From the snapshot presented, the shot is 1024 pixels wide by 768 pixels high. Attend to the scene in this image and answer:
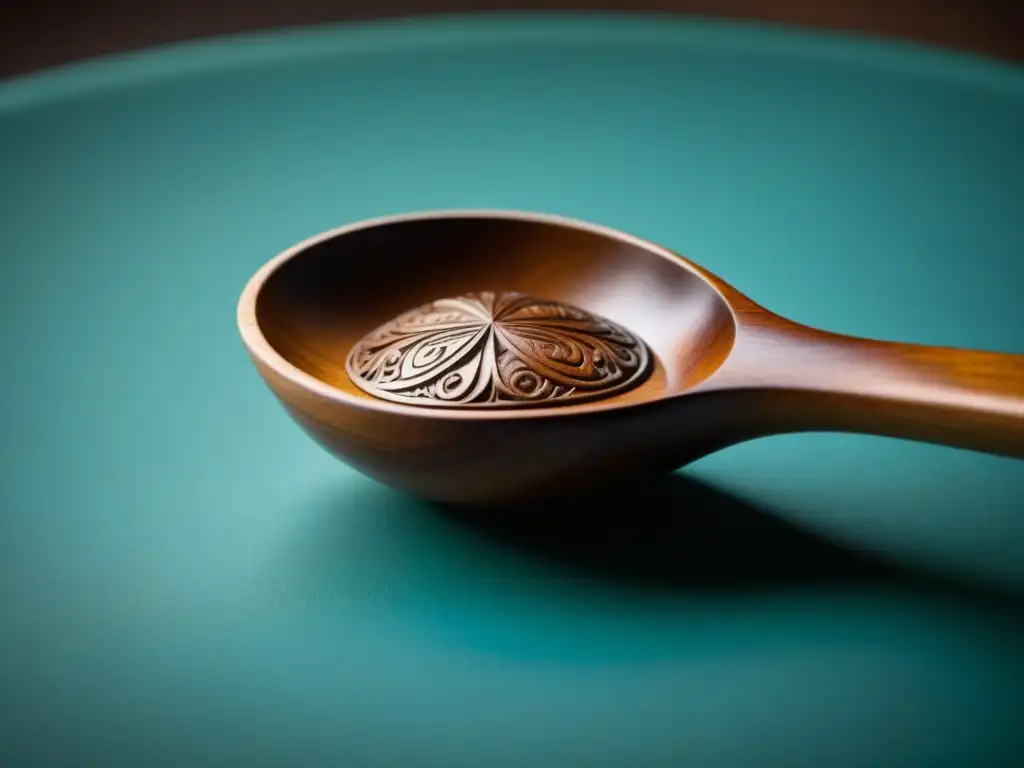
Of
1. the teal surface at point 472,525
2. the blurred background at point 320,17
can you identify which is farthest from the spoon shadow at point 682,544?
the blurred background at point 320,17

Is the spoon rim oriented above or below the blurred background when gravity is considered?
below

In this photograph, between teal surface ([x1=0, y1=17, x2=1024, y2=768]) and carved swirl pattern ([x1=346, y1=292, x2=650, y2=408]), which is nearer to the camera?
teal surface ([x1=0, y1=17, x2=1024, y2=768])

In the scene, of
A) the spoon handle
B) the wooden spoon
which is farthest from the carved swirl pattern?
the spoon handle

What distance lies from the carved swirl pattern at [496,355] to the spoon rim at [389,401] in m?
0.02

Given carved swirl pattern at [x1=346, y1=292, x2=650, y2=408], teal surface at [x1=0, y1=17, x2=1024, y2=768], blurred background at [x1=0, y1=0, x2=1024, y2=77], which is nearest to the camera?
teal surface at [x1=0, y1=17, x2=1024, y2=768]

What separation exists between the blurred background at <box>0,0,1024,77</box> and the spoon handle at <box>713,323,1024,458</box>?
153 centimetres

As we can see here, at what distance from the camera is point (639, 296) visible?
89 cm

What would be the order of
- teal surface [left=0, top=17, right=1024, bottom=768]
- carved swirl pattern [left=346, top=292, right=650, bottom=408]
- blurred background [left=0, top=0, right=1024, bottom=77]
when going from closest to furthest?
teal surface [left=0, top=17, right=1024, bottom=768], carved swirl pattern [left=346, top=292, right=650, bottom=408], blurred background [left=0, top=0, right=1024, bottom=77]

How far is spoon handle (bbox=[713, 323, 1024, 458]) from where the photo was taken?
0.63 metres

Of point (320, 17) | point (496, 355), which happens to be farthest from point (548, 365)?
point (320, 17)

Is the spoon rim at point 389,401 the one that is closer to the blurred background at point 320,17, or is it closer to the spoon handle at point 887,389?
the spoon handle at point 887,389

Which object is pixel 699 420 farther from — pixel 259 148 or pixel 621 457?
pixel 259 148

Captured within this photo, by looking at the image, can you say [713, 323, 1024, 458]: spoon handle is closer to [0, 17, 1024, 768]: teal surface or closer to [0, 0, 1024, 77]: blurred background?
[0, 17, 1024, 768]: teal surface

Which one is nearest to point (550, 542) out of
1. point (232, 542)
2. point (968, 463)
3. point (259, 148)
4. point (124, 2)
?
point (232, 542)
